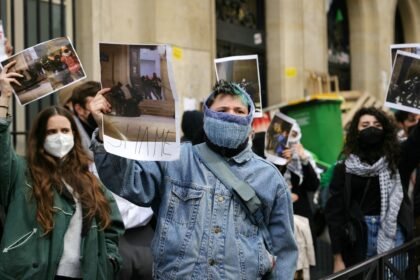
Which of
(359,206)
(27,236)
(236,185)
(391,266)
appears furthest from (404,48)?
(27,236)

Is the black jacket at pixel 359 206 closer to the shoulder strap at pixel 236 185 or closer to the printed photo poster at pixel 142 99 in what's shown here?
the shoulder strap at pixel 236 185

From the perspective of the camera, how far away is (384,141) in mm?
4539

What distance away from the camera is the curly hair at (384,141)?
446 cm

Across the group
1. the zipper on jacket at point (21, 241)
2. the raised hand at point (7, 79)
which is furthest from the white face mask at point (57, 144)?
the zipper on jacket at point (21, 241)

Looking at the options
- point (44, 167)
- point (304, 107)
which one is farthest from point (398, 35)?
point (44, 167)

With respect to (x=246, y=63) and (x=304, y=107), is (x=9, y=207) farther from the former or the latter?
(x=304, y=107)

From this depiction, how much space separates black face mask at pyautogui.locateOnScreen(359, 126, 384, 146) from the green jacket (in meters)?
2.07

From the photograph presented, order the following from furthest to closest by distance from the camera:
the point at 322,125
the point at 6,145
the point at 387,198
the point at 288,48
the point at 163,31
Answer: the point at 288,48 → the point at 322,125 → the point at 163,31 → the point at 387,198 → the point at 6,145

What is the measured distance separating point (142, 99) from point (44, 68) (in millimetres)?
1064

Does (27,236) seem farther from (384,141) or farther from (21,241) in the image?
(384,141)

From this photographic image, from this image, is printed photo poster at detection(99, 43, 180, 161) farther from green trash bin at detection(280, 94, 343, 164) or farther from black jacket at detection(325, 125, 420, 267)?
green trash bin at detection(280, 94, 343, 164)

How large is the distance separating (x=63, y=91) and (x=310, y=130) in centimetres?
465

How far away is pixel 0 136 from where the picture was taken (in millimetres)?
3062

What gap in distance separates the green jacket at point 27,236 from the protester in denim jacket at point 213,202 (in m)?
0.68
